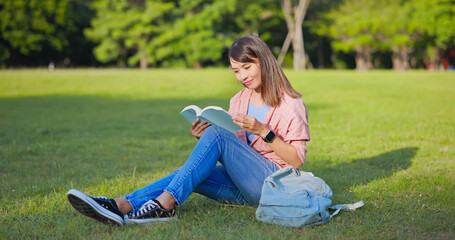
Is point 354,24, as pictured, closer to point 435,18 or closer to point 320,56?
point 435,18

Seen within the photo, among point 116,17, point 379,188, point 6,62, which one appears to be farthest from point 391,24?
point 379,188

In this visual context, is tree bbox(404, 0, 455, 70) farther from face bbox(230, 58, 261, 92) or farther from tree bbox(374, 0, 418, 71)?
face bbox(230, 58, 261, 92)

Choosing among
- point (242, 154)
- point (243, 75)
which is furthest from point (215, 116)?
point (243, 75)

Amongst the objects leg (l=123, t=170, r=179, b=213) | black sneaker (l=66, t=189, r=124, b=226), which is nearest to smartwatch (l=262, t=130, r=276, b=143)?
leg (l=123, t=170, r=179, b=213)

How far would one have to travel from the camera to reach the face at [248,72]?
10.9 feet

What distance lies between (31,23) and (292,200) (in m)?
38.1

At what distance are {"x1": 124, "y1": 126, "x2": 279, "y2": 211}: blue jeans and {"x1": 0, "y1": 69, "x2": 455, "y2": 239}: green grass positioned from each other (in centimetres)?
25

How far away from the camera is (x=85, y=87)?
65.3 ft

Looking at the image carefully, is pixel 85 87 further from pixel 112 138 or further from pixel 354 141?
pixel 354 141

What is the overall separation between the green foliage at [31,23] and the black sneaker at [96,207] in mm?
36292

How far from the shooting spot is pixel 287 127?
3.23 meters

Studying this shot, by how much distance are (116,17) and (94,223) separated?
1448 inches

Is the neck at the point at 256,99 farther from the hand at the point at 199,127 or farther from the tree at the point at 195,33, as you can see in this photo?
the tree at the point at 195,33

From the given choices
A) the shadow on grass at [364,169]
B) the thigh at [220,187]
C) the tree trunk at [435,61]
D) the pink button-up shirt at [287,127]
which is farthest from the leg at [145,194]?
the tree trunk at [435,61]
